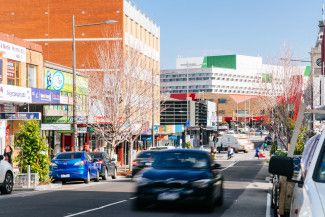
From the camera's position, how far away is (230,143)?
106 metres

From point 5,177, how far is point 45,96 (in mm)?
15851

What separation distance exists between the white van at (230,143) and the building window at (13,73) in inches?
2587

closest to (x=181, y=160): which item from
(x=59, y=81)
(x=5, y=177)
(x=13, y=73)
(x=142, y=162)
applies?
(x=5, y=177)

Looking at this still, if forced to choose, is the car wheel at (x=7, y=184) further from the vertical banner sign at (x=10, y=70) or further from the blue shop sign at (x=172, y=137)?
the blue shop sign at (x=172, y=137)

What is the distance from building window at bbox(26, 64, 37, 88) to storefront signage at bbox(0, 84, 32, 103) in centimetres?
573

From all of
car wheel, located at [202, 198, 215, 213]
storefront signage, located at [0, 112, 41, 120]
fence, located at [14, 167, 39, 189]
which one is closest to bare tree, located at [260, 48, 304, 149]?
storefront signage, located at [0, 112, 41, 120]

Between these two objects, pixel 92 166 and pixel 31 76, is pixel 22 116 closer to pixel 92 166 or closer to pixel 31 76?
pixel 92 166

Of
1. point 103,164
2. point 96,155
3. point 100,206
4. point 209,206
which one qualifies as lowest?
point 100,206

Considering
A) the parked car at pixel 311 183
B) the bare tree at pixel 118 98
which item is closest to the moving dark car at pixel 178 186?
the parked car at pixel 311 183

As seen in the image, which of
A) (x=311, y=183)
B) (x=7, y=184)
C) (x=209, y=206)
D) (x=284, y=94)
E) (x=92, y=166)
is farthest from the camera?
(x=284, y=94)

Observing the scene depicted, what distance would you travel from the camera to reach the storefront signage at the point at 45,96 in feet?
129

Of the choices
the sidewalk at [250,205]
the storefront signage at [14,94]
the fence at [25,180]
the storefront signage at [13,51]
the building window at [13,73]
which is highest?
the storefront signage at [13,51]

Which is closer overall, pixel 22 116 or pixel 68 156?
pixel 68 156

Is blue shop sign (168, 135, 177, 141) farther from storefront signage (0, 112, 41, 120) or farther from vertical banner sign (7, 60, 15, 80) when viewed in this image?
storefront signage (0, 112, 41, 120)
